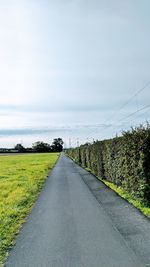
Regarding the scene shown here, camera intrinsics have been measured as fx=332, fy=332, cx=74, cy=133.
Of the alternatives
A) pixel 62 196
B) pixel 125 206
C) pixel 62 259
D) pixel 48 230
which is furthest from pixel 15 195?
pixel 62 259

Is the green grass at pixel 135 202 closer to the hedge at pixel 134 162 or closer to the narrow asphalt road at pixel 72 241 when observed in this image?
the hedge at pixel 134 162

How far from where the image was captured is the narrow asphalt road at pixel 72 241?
5930 millimetres

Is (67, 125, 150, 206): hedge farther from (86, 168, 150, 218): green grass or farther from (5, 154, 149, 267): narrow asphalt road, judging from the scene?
(5, 154, 149, 267): narrow asphalt road

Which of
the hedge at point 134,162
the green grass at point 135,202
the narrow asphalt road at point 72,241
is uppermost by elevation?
the hedge at point 134,162

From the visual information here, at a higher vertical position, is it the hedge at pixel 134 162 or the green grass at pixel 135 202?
the hedge at pixel 134 162

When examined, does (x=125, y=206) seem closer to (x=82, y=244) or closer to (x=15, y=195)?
(x=82, y=244)

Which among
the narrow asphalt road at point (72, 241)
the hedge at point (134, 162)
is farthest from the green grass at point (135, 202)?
the narrow asphalt road at point (72, 241)

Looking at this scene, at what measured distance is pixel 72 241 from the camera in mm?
7246

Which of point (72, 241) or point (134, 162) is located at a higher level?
point (134, 162)

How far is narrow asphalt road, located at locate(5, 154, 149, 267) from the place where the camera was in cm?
593

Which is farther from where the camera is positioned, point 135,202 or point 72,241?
point 135,202

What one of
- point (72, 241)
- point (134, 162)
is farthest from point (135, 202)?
point (72, 241)

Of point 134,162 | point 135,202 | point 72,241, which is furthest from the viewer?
point 134,162

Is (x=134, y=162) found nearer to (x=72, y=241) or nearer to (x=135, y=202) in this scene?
(x=135, y=202)
